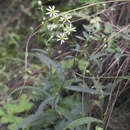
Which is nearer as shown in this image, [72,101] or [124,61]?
[124,61]

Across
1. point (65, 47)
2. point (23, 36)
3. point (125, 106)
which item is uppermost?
point (23, 36)

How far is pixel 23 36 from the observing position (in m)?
2.82

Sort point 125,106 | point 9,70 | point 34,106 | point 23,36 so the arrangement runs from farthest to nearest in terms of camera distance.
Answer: point 23,36
point 9,70
point 34,106
point 125,106

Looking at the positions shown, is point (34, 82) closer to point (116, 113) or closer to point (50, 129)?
point (50, 129)

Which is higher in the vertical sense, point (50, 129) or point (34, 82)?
point (34, 82)

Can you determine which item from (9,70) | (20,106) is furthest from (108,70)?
(9,70)

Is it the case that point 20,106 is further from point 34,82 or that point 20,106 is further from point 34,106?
point 34,82

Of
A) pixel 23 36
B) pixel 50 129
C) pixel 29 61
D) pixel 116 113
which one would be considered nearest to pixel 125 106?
pixel 116 113

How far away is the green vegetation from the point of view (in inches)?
45.9

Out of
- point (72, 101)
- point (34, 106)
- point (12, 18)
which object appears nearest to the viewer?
point (72, 101)

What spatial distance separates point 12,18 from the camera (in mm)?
3020

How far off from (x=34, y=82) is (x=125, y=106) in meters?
0.87

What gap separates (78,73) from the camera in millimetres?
1410

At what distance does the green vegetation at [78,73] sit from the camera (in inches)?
45.9
